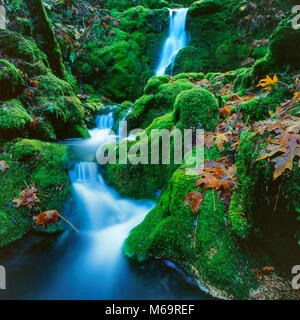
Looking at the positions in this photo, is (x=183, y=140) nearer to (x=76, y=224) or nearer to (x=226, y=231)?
(x=226, y=231)

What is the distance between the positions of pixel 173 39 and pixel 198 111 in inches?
509

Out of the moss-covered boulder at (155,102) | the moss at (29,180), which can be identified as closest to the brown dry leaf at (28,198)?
the moss at (29,180)

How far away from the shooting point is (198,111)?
359 cm

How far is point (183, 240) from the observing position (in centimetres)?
249

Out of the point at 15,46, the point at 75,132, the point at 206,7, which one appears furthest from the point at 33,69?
the point at 206,7

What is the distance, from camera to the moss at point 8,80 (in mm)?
4375

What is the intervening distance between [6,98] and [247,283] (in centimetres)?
585

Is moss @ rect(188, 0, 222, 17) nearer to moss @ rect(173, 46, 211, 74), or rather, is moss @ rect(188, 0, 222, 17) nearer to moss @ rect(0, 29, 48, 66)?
moss @ rect(173, 46, 211, 74)

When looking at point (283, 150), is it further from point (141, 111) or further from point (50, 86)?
point (50, 86)

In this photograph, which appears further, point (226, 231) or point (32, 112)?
point (32, 112)

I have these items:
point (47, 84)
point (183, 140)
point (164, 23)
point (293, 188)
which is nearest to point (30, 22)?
point (47, 84)

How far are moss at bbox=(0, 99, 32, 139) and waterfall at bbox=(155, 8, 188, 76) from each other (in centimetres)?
1039

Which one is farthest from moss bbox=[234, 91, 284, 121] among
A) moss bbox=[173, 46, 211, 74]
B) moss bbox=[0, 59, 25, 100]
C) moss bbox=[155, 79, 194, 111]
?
moss bbox=[173, 46, 211, 74]

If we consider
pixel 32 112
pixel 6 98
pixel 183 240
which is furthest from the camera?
pixel 32 112
